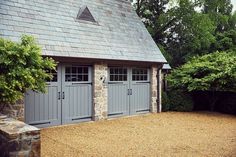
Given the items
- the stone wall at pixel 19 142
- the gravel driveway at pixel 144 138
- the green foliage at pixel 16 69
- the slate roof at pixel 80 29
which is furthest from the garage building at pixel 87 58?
the stone wall at pixel 19 142

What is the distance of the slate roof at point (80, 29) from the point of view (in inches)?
348

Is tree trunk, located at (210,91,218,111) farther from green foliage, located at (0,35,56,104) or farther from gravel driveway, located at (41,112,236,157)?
green foliage, located at (0,35,56,104)

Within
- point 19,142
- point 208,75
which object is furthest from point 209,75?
point 19,142

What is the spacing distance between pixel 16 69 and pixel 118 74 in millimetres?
4999

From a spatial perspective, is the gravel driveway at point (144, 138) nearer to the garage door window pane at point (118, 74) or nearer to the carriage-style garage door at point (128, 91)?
the carriage-style garage door at point (128, 91)

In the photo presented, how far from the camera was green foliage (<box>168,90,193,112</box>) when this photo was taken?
13.4 meters

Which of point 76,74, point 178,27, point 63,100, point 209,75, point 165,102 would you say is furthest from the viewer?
point 178,27

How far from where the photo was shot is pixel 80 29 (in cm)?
1046

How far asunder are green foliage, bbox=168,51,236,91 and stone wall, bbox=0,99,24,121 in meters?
7.62

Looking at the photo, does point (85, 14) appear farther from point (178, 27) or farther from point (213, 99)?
point (178, 27)

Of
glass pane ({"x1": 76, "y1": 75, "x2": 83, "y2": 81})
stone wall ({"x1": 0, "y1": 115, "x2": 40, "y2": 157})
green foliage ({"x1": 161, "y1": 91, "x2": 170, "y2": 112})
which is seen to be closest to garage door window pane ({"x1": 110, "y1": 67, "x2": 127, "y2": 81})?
glass pane ({"x1": 76, "y1": 75, "x2": 83, "y2": 81})

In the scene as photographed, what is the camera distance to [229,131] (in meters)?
9.15

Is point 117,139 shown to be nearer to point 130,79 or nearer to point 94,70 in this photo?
point 94,70

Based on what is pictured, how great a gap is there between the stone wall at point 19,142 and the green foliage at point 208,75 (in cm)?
916
